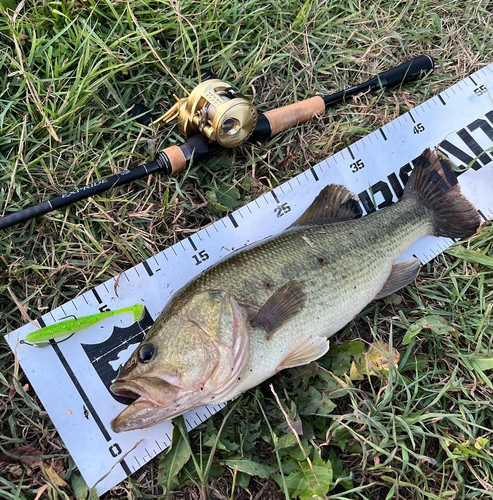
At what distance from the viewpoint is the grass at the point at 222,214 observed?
99.8 inches

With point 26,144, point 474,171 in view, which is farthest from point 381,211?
point 26,144

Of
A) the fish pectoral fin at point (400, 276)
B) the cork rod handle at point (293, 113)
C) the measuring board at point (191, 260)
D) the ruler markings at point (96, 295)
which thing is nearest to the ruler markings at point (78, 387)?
the measuring board at point (191, 260)

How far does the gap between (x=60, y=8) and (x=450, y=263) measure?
3.43 m

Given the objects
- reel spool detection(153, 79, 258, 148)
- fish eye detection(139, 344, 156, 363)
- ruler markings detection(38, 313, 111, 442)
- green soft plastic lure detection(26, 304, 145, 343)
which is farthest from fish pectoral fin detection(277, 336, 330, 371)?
reel spool detection(153, 79, 258, 148)

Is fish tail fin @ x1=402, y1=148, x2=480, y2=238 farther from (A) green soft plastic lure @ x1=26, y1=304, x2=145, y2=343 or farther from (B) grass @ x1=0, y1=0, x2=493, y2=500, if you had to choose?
(A) green soft plastic lure @ x1=26, y1=304, x2=145, y2=343

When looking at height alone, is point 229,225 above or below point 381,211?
above

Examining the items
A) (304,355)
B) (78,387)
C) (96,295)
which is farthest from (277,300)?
(78,387)

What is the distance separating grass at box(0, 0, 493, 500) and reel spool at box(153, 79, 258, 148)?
0.72 ft

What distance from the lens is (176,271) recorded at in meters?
2.85

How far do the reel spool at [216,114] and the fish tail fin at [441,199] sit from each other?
4.26 feet

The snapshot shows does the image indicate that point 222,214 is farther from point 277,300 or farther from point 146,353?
point 146,353

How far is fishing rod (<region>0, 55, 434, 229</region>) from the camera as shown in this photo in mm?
2697

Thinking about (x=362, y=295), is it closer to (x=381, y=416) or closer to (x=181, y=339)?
(x=381, y=416)

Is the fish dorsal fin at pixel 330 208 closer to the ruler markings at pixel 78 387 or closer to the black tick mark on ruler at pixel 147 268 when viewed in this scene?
the black tick mark on ruler at pixel 147 268
